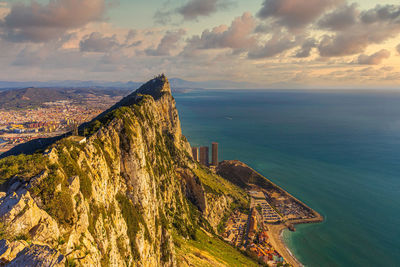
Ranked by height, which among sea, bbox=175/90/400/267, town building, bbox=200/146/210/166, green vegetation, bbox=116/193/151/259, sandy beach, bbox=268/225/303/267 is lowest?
sandy beach, bbox=268/225/303/267

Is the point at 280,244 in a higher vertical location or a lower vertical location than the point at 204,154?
lower

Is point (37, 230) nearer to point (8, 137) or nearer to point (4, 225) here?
point (4, 225)

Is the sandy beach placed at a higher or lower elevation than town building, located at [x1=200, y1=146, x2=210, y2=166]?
lower

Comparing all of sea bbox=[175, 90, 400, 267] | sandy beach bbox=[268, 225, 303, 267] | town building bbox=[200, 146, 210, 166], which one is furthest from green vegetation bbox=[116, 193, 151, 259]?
town building bbox=[200, 146, 210, 166]

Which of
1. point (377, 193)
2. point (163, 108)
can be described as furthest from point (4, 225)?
point (377, 193)

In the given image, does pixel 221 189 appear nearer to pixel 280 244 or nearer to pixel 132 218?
pixel 280 244

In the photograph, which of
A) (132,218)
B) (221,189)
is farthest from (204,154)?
(132,218)

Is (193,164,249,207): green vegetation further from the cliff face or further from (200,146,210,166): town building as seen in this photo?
(200,146,210,166): town building

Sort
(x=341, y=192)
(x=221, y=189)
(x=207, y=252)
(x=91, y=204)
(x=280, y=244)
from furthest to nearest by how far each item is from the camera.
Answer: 1. (x=341, y=192)
2. (x=221, y=189)
3. (x=280, y=244)
4. (x=207, y=252)
5. (x=91, y=204)
